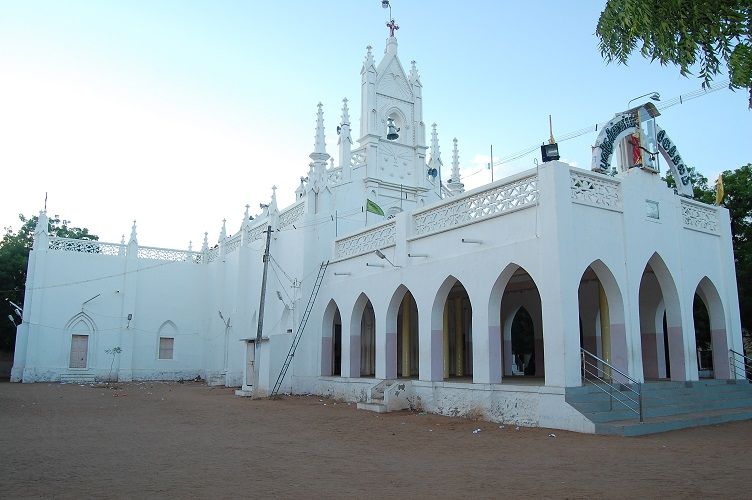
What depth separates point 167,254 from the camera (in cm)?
2923

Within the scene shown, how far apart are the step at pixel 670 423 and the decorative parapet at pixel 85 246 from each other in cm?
2403

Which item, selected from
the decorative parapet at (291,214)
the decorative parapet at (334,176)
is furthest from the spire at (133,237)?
the decorative parapet at (334,176)

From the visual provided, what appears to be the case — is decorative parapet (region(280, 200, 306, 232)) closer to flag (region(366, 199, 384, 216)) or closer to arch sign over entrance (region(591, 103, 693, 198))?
flag (region(366, 199, 384, 216))

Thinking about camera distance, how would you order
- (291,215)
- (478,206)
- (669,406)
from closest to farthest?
(669,406) < (478,206) < (291,215)

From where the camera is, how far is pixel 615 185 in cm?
1276

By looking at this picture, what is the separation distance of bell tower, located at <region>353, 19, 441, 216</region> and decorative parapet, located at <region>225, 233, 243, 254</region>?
749 centimetres

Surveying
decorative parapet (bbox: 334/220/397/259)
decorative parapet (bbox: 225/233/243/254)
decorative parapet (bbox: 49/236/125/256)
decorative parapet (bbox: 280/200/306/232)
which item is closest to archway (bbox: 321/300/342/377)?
decorative parapet (bbox: 334/220/397/259)

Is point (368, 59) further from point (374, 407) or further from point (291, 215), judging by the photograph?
point (374, 407)

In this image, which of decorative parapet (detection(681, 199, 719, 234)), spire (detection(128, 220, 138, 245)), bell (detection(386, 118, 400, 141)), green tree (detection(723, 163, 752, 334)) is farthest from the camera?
spire (detection(128, 220, 138, 245))

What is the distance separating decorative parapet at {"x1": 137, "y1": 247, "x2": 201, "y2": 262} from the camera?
28.5 m

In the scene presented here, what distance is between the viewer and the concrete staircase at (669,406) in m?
10.4

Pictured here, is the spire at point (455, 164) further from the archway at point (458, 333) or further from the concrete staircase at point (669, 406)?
the concrete staircase at point (669, 406)

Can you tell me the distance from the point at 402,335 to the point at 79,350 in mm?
15865

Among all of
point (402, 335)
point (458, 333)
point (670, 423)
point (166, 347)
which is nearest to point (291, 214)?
point (402, 335)
